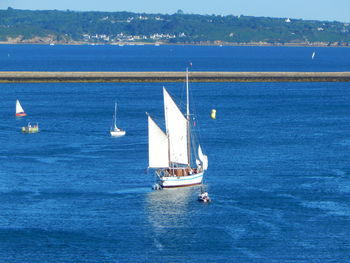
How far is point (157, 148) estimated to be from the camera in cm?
7731

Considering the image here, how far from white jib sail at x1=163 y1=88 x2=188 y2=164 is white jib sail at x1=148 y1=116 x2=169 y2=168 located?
0.59 metres

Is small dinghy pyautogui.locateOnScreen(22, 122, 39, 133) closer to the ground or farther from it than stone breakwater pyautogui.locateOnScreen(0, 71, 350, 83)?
farther from it

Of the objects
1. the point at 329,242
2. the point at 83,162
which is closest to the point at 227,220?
the point at 329,242

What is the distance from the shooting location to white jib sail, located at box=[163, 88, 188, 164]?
255 feet

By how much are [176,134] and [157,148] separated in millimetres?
2169

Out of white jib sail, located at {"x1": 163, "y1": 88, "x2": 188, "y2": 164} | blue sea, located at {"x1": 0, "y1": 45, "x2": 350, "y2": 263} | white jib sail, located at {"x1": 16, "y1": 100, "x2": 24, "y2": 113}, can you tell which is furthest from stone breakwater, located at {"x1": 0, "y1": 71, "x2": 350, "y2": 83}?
white jib sail, located at {"x1": 163, "y1": 88, "x2": 188, "y2": 164}

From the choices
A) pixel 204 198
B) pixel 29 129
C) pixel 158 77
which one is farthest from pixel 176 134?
pixel 158 77

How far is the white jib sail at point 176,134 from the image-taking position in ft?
255

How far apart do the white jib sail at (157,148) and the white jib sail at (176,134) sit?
0.59 meters

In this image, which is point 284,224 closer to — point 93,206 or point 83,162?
point 93,206

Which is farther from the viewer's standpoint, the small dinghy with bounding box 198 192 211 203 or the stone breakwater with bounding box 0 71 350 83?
the stone breakwater with bounding box 0 71 350 83

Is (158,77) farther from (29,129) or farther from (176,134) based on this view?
(176,134)

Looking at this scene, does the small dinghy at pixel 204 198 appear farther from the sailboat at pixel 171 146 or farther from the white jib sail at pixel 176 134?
the white jib sail at pixel 176 134

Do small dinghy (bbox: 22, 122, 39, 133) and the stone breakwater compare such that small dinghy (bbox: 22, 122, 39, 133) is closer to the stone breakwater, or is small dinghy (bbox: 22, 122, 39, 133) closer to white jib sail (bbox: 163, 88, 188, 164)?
white jib sail (bbox: 163, 88, 188, 164)
